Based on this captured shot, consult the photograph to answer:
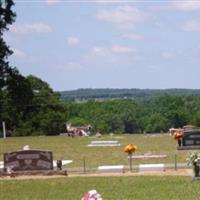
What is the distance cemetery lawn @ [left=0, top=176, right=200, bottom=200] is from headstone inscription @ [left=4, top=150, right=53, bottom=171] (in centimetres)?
220

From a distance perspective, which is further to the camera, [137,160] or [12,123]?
[12,123]

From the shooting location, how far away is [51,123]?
86.4 meters

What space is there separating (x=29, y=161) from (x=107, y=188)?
23.0 ft

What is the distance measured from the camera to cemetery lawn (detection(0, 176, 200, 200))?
63.3 feet

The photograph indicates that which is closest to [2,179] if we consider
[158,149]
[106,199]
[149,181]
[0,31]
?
[149,181]

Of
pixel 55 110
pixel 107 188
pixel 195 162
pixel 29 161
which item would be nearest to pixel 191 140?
pixel 29 161

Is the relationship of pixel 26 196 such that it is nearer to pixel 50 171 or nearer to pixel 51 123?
pixel 50 171

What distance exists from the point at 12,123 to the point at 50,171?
5087 cm

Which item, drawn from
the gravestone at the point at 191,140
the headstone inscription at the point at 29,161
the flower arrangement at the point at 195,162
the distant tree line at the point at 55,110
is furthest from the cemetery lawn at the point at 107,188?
the distant tree line at the point at 55,110

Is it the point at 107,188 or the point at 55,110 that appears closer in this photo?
the point at 107,188

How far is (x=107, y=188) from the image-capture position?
21.3 meters

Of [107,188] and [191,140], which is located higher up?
[191,140]

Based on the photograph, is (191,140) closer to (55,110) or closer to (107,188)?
(107,188)

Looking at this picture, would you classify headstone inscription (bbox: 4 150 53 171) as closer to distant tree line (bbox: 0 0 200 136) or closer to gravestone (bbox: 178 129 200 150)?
gravestone (bbox: 178 129 200 150)
